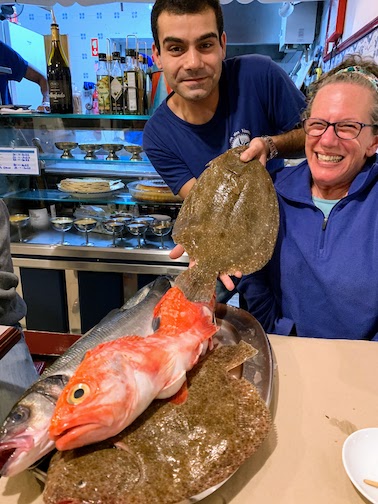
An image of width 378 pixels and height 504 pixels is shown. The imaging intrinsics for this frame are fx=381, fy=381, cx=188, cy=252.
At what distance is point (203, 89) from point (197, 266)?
1070 millimetres

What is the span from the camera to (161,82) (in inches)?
107

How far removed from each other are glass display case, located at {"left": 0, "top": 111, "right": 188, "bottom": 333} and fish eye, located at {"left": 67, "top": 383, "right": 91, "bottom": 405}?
201 centimetres

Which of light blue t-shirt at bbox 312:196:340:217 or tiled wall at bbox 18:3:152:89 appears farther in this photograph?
tiled wall at bbox 18:3:152:89

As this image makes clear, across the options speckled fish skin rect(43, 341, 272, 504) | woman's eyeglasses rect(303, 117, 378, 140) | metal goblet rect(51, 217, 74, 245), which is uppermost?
woman's eyeglasses rect(303, 117, 378, 140)

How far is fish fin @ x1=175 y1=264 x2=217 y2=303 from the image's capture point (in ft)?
4.02

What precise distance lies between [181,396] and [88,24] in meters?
6.91

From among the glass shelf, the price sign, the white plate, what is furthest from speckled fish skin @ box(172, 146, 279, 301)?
the price sign

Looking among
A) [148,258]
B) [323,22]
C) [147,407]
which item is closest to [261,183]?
[147,407]

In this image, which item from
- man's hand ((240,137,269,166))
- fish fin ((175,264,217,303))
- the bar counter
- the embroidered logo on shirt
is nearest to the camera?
the bar counter

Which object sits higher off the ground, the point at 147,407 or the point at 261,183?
the point at 261,183

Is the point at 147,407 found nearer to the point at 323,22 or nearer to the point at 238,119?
the point at 238,119

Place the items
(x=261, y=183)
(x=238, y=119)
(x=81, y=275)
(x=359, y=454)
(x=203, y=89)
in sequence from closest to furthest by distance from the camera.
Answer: (x=359, y=454)
(x=261, y=183)
(x=203, y=89)
(x=238, y=119)
(x=81, y=275)

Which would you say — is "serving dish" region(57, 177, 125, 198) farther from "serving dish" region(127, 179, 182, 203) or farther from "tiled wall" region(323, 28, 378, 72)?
"tiled wall" region(323, 28, 378, 72)

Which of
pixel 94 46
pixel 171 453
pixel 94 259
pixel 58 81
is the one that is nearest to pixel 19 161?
pixel 58 81
